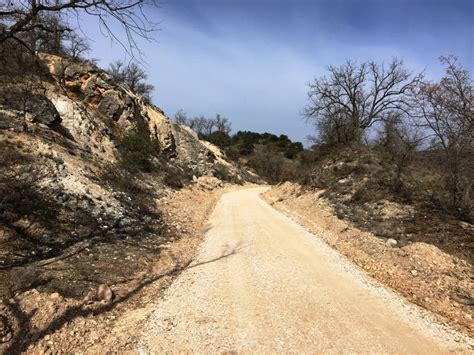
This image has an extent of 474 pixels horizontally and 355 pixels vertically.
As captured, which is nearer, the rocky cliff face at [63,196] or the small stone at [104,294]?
the small stone at [104,294]

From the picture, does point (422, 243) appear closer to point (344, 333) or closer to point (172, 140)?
point (344, 333)

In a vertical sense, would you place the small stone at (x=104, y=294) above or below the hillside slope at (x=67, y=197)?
below

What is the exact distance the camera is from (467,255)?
29.3 ft

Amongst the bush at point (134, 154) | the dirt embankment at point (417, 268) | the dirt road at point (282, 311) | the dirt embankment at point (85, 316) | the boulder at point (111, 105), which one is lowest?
the dirt embankment at point (85, 316)

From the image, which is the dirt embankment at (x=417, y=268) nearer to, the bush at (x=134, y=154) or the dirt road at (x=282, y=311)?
the dirt road at (x=282, y=311)

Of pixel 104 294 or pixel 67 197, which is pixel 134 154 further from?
pixel 104 294

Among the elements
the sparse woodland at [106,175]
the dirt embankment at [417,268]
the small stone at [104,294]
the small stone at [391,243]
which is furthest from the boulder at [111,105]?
the small stone at [391,243]

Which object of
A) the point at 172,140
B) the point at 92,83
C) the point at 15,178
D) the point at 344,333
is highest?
the point at 92,83

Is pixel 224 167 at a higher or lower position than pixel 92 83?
lower

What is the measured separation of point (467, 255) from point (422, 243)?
3.86 ft

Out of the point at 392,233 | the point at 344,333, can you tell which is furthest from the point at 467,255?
the point at 344,333

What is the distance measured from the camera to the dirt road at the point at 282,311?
492 cm

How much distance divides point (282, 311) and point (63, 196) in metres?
7.49

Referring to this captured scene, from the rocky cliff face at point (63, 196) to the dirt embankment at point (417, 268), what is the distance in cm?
624
